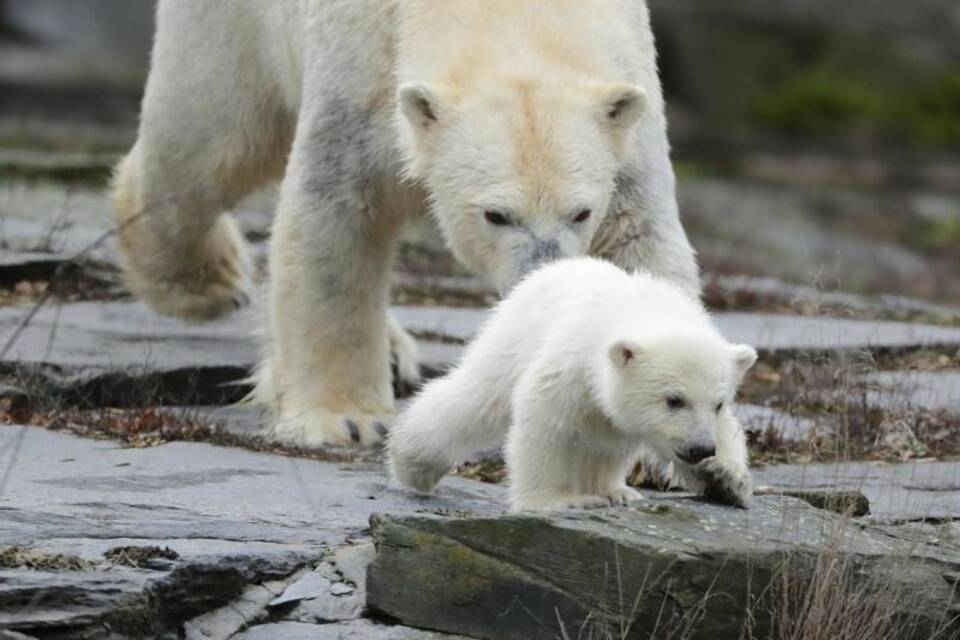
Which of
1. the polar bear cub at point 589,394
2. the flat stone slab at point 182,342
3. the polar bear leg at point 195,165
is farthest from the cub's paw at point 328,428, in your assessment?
the polar bear cub at point 589,394

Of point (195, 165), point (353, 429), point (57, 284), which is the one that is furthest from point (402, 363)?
point (57, 284)

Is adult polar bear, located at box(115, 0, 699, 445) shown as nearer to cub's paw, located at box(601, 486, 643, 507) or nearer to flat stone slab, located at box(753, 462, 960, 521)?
flat stone slab, located at box(753, 462, 960, 521)

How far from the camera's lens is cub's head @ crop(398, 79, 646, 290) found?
498cm

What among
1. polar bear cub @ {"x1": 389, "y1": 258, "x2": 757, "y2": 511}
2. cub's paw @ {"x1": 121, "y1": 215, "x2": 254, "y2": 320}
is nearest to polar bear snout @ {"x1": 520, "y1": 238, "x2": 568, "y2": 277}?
polar bear cub @ {"x1": 389, "y1": 258, "x2": 757, "y2": 511}

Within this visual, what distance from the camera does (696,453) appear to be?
3916 mm

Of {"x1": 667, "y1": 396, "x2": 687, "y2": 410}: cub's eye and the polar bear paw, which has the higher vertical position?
{"x1": 667, "y1": 396, "x2": 687, "y2": 410}: cub's eye

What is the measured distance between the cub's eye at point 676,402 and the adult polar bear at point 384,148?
1099 millimetres

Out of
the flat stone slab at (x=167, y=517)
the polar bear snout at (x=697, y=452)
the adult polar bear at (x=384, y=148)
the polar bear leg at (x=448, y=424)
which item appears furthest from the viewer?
the adult polar bear at (x=384, y=148)

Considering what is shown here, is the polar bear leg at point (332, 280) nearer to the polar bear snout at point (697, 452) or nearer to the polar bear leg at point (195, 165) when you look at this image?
the polar bear leg at point (195, 165)

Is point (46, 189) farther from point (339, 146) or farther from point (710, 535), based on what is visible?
point (710, 535)

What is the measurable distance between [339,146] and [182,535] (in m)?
2.13

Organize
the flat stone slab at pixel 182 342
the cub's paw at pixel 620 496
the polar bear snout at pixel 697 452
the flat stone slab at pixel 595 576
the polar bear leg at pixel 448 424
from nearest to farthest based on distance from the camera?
1. the flat stone slab at pixel 595 576
2. the polar bear snout at pixel 697 452
3. the cub's paw at pixel 620 496
4. the polar bear leg at pixel 448 424
5. the flat stone slab at pixel 182 342

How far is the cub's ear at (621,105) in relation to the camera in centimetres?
511

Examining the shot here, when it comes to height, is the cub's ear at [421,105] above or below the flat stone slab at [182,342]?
above
